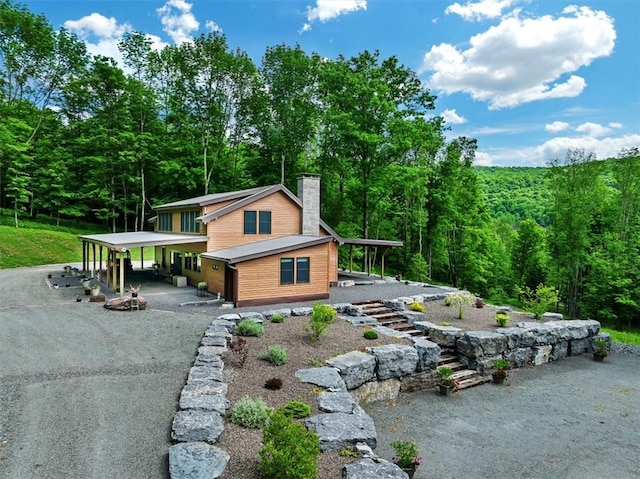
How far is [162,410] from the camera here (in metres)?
7.21

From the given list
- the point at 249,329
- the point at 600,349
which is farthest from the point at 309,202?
the point at 600,349

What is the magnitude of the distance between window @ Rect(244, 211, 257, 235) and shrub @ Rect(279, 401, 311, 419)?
14.4m

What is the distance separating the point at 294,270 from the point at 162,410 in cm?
1126

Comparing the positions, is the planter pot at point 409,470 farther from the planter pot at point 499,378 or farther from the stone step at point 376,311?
the stone step at point 376,311

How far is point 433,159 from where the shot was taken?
3478 centimetres

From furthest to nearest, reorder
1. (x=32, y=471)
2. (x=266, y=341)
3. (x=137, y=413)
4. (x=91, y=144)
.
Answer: (x=91, y=144) < (x=266, y=341) < (x=137, y=413) < (x=32, y=471)

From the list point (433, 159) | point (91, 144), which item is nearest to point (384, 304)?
point (433, 159)

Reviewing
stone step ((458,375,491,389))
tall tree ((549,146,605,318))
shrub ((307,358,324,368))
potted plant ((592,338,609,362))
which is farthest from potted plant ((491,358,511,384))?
tall tree ((549,146,605,318))

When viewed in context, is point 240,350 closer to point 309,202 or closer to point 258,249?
point 258,249

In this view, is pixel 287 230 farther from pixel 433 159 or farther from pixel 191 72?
pixel 191 72

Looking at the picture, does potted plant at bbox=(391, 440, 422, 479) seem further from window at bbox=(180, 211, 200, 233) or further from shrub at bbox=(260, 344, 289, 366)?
window at bbox=(180, 211, 200, 233)

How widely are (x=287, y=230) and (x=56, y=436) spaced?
54.5ft

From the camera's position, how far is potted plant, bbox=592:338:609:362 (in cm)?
1541

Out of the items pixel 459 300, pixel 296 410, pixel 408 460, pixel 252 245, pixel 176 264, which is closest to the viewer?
pixel 408 460
